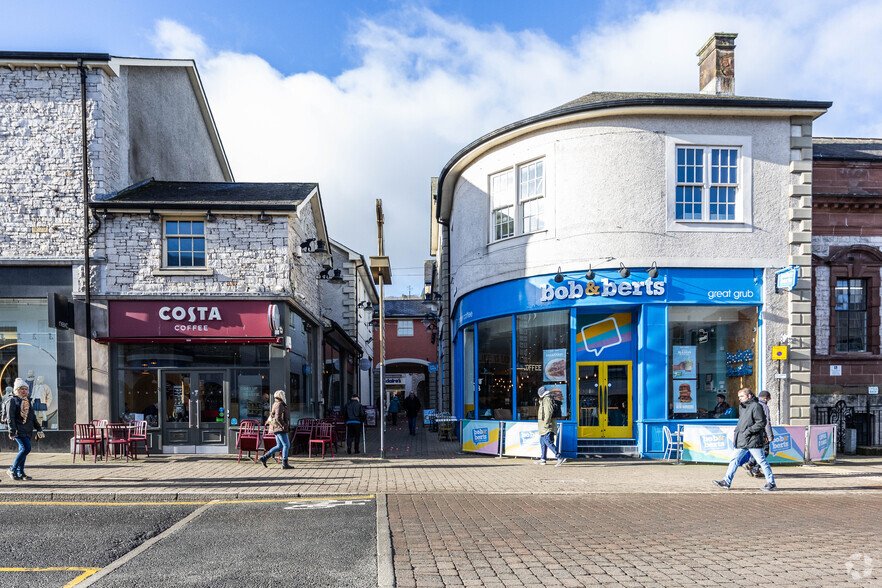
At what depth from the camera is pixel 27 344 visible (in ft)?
51.1

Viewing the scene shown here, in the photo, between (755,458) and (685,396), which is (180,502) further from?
(685,396)

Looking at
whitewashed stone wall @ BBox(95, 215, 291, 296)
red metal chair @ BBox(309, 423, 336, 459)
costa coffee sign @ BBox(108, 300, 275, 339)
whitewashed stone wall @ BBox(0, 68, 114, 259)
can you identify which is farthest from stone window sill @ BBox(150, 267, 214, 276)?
red metal chair @ BBox(309, 423, 336, 459)

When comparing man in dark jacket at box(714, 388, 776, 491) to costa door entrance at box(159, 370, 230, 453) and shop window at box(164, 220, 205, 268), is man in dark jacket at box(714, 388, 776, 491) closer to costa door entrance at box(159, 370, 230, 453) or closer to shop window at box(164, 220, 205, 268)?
costa door entrance at box(159, 370, 230, 453)

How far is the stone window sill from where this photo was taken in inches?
599

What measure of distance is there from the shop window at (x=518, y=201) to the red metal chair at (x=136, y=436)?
984 cm

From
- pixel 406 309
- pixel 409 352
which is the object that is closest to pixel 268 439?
pixel 409 352

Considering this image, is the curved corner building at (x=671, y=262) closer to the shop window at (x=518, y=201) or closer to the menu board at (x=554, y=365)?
the menu board at (x=554, y=365)

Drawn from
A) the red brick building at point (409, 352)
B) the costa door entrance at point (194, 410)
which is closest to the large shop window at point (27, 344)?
the costa door entrance at point (194, 410)

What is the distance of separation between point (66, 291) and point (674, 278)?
14545 mm

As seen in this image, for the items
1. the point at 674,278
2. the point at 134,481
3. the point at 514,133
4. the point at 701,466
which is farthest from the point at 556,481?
the point at 514,133

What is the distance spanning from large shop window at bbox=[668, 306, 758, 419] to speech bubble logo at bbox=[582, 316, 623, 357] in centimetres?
128

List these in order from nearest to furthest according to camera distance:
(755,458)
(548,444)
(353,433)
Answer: (755,458) < (548,444) < (353,433)

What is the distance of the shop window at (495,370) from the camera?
53.5 ft

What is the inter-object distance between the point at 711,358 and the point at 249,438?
10863 millimetres
